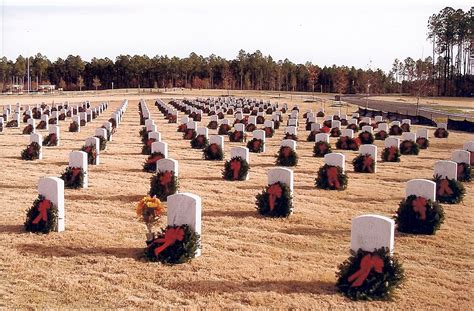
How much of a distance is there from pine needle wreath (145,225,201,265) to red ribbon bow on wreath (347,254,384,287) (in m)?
2.85

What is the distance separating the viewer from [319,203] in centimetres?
1502

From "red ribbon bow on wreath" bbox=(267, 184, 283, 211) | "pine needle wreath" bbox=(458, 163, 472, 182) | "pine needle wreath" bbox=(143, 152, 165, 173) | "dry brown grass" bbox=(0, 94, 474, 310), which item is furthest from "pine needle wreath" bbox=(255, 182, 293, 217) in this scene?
"pine needle wreath" bbox=(458, 163, 472, 182)

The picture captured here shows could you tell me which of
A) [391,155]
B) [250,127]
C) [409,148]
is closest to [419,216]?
[391,155]

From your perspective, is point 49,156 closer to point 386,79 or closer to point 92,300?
point 92,300

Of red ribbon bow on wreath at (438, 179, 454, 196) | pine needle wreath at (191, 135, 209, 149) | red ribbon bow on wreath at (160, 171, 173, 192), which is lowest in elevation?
red ribbon bow on wreath at (438, 179, 454, 196)

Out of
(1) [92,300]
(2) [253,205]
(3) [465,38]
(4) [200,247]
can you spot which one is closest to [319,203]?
(2) [253,205]

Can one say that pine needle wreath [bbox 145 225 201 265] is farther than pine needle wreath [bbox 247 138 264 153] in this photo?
No

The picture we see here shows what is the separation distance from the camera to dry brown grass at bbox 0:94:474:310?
829 centimetres

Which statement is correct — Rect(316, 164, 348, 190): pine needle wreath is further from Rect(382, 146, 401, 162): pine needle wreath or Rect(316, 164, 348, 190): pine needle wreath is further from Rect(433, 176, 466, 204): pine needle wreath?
Rect(382, 146, 401, 162): pine needle wreath

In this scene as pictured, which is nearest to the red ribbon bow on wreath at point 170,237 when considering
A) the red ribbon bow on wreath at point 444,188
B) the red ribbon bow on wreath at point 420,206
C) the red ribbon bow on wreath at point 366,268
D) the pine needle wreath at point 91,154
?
the red ribbon bow on wreath at point 366,268

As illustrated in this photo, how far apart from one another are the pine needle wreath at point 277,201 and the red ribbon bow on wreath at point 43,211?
492 cm

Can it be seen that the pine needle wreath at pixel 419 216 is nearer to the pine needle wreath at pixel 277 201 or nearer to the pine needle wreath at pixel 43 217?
the pine needle wreath at pixel 277 201

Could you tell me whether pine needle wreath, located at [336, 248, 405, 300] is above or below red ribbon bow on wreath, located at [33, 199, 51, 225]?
below

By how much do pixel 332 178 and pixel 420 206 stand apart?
4747 millimetres
